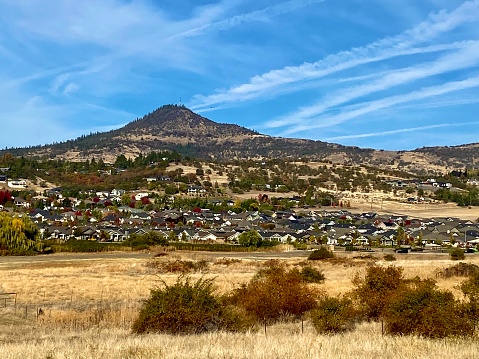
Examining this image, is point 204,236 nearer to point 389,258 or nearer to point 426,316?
point 389,258

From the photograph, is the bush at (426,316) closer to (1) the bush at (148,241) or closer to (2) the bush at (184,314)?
(2) the bush at (184,314)

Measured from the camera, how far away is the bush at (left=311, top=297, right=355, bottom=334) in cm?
1817

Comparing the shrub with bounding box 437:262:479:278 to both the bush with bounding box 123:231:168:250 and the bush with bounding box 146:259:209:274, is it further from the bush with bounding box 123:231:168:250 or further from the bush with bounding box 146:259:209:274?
the bush with bounding box 123:231:168:250

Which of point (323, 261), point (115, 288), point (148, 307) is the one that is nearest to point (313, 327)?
point (148, 307)

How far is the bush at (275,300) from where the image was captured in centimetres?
2147

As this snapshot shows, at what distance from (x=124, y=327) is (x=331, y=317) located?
760 centimetres

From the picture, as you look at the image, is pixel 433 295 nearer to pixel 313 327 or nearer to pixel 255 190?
pixel 313 327

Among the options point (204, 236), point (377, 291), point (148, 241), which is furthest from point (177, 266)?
point (204, 236)

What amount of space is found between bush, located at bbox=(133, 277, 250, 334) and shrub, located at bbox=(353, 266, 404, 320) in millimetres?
6727

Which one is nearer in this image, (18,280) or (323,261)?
(18,280)

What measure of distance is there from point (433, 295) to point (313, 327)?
4498 millimetres

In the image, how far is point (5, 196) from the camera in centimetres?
12100

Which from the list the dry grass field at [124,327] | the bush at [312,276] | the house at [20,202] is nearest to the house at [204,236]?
the dry grass field at [124,327]

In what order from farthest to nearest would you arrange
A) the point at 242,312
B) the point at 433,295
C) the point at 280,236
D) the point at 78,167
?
the point at 78,167 → the point at 280,236 → the point at 242,312 → the point at 433,295
